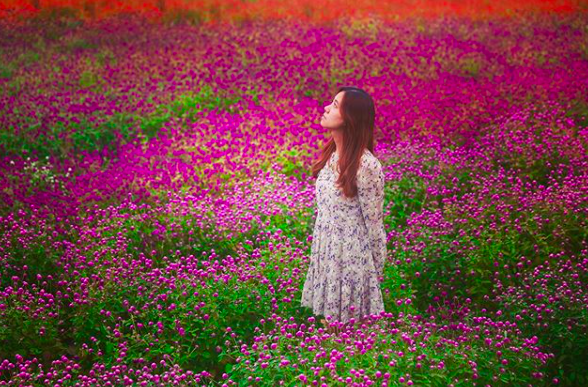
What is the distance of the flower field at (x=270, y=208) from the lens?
338 centimetres

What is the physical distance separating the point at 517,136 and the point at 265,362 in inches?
166

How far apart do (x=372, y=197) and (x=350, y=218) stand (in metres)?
0.20

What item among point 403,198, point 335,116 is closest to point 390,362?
point 335,116

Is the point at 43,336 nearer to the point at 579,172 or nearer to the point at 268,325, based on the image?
the point at 268,325

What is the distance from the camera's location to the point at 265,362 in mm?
2957

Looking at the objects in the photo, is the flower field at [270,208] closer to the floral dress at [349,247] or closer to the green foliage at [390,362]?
the green foliage at [390,362]

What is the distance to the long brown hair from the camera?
11.2 ft

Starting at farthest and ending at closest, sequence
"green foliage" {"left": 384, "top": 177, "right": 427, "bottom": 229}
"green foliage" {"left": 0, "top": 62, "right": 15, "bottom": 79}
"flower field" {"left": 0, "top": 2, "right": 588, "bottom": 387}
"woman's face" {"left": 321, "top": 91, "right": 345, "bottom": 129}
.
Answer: "green foliage" {"left": 0, "top": 62, "right": 15, "bottom": 79}
"green foliage" {"left": 384, "top": 177, "right": 427, "bottom": 229}
"woman's face" {"left": 321, "top": 91, "right": 345, "bottom": 129}
"flower field" {"left": 0, "top": 2, "right": 588, "bottom": 387}

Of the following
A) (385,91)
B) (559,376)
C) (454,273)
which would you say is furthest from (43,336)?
(385,91)

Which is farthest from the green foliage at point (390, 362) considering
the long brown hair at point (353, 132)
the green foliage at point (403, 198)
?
the green foliage at point (403, 198)

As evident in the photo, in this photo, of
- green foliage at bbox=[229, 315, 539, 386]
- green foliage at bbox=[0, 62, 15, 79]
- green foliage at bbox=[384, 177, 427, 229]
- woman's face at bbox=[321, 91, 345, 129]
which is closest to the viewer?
green foliage at bbox=[229, 315, 539, 386]

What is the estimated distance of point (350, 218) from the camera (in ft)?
11.6

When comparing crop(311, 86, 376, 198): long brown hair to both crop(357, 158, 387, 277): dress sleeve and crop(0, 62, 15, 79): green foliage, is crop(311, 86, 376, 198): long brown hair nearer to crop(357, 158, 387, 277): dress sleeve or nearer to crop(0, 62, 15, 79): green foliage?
crop(357, 158, 387, 277): dress sleeve

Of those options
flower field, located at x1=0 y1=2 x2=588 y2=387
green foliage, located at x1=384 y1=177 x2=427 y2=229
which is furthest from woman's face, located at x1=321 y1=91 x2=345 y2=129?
green foliage, located at x1=384 y1=177 x2=427 y2=229
